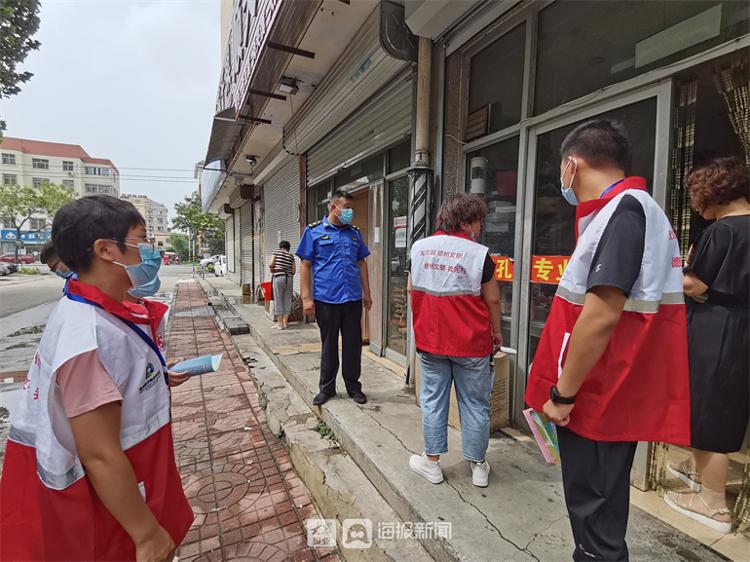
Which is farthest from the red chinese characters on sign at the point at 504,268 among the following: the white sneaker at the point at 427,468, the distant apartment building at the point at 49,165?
the distant apartment building at the point at 49,165

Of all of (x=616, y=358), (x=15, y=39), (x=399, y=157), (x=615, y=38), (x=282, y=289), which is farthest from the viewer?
(x=15, y=39)

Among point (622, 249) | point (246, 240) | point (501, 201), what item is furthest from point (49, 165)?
point (622, 249)

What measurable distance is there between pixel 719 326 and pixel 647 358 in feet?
3.20

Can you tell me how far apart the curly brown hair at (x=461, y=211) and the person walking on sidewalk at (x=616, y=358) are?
81cm

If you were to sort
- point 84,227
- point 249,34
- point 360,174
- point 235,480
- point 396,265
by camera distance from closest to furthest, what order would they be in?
point 84,227 < point 235,480 < point 396,265 < point 360,174 < point 249,34

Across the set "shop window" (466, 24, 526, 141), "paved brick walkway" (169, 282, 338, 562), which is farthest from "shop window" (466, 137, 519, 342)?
"paved brick walkway" (169, 282, 338, 562)

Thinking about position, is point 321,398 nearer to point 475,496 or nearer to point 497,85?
point 475,496

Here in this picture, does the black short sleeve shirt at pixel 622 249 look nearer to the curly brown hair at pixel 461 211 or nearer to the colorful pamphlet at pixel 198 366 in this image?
the curly brown hair at pixel 461 211

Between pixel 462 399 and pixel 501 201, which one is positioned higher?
pixel 501 201

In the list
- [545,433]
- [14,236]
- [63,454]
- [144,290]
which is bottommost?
[545,433]

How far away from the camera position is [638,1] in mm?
2230

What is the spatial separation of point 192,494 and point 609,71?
149 inches

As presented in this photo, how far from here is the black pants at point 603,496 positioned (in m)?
1.25

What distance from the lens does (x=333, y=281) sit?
320 cm
